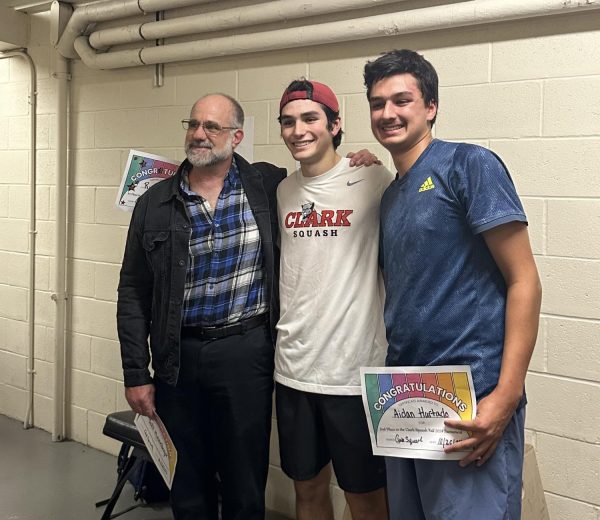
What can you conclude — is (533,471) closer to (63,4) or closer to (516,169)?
(516,169)

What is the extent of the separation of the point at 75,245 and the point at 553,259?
2.52 m

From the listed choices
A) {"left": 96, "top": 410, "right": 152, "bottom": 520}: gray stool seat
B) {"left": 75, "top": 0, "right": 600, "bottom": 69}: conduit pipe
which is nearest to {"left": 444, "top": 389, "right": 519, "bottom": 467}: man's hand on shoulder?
{"left": 75, "top": 0, "right": 600, "bottom": 69}: conduit pipe

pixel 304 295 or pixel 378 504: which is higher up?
pixel 304 295

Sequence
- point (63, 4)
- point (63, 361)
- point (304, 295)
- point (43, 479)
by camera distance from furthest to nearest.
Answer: point (63, 361) < point (63, 4) < point (43, 479) < point (304, 295)

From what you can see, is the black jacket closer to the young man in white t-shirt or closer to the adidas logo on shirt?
the young man in white t-shirt

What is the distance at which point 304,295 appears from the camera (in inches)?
74.5

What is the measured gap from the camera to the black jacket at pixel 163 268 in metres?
2.02

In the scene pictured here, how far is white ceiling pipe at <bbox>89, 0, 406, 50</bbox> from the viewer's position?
243 cm

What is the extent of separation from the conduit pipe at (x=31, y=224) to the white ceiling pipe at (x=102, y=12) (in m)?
0.36

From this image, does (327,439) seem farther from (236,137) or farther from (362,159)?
(236,137)

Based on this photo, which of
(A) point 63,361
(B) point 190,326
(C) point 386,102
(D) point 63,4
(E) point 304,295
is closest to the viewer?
(C) point 386,102

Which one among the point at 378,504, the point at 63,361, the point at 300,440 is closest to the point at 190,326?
the point at 300,440

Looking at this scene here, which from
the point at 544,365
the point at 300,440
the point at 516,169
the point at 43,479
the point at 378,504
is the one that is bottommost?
the point at 43,479

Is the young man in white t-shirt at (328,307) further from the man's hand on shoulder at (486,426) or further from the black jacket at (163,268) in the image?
the man's hand on shoulder at (486,426)
